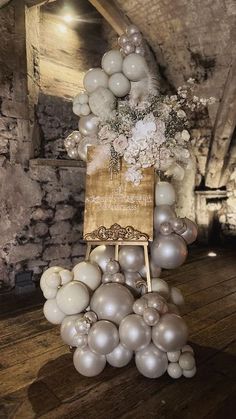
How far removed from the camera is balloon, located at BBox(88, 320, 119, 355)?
1.78 metres

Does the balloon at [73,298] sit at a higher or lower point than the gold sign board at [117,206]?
lower

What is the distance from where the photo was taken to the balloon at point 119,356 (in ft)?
6.15

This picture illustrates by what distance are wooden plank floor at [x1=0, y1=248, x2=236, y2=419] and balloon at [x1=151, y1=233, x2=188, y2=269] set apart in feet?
2.31

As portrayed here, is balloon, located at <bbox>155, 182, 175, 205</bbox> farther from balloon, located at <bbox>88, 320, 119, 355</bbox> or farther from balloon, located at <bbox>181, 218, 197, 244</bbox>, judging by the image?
balloon, located at <bbox>88, 320, 119, 355</bbox>

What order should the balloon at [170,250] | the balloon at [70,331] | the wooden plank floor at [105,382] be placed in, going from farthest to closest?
the balloon at [170,250]
the balloon at [70,331]
the wooden plank floor at [105,382]

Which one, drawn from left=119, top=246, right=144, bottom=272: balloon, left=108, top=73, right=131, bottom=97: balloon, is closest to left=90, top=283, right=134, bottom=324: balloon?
left=119, top=246, right=144, bottom=272: balloon

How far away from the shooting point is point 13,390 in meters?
1.74

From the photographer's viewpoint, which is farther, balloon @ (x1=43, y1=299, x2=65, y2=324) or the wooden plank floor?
balloon @ (x1=43, y1=299, x2=65, y2=324)

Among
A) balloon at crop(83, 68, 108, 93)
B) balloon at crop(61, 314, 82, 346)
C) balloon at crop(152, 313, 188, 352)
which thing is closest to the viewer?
balloon at crop(152, 313, 188, 352)

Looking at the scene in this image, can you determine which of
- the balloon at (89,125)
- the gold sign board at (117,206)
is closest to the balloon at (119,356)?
the gold sign board at (117,206)

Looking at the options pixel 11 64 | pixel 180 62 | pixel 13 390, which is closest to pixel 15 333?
pixel 13 390

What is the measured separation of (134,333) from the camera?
1790 millimetres

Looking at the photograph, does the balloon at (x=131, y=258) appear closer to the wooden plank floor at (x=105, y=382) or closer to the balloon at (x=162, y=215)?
the balloon at (x=162, y=215)

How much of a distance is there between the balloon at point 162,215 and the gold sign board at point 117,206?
52mm
